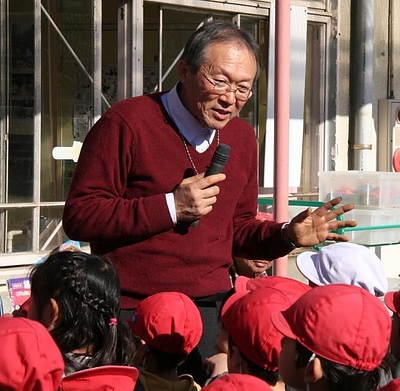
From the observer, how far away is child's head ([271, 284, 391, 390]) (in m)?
2.51

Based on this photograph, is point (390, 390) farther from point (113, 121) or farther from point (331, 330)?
point (113, 121)

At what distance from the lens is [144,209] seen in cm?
317

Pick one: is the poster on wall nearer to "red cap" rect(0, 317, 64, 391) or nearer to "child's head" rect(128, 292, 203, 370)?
"child's head" rect(128, 292, 203, 370)

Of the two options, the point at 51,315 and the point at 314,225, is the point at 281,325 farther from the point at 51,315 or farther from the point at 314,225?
the point at 314,225

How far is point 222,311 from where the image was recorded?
321 cm

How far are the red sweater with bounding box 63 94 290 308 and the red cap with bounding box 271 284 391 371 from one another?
2.35ft

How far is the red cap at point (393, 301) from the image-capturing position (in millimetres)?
3338

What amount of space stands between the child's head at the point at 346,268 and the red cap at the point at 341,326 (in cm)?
85

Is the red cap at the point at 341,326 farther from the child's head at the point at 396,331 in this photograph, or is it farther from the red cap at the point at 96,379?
the child's head at the point at 396,331

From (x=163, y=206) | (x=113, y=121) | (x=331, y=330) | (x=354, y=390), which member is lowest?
(x=354, y=390)

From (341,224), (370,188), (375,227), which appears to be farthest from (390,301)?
(370,188)

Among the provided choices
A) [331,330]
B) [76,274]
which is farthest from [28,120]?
[331,330]

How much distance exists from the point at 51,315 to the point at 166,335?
616 mm

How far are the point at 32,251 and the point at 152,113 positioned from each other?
3099 millimetres
